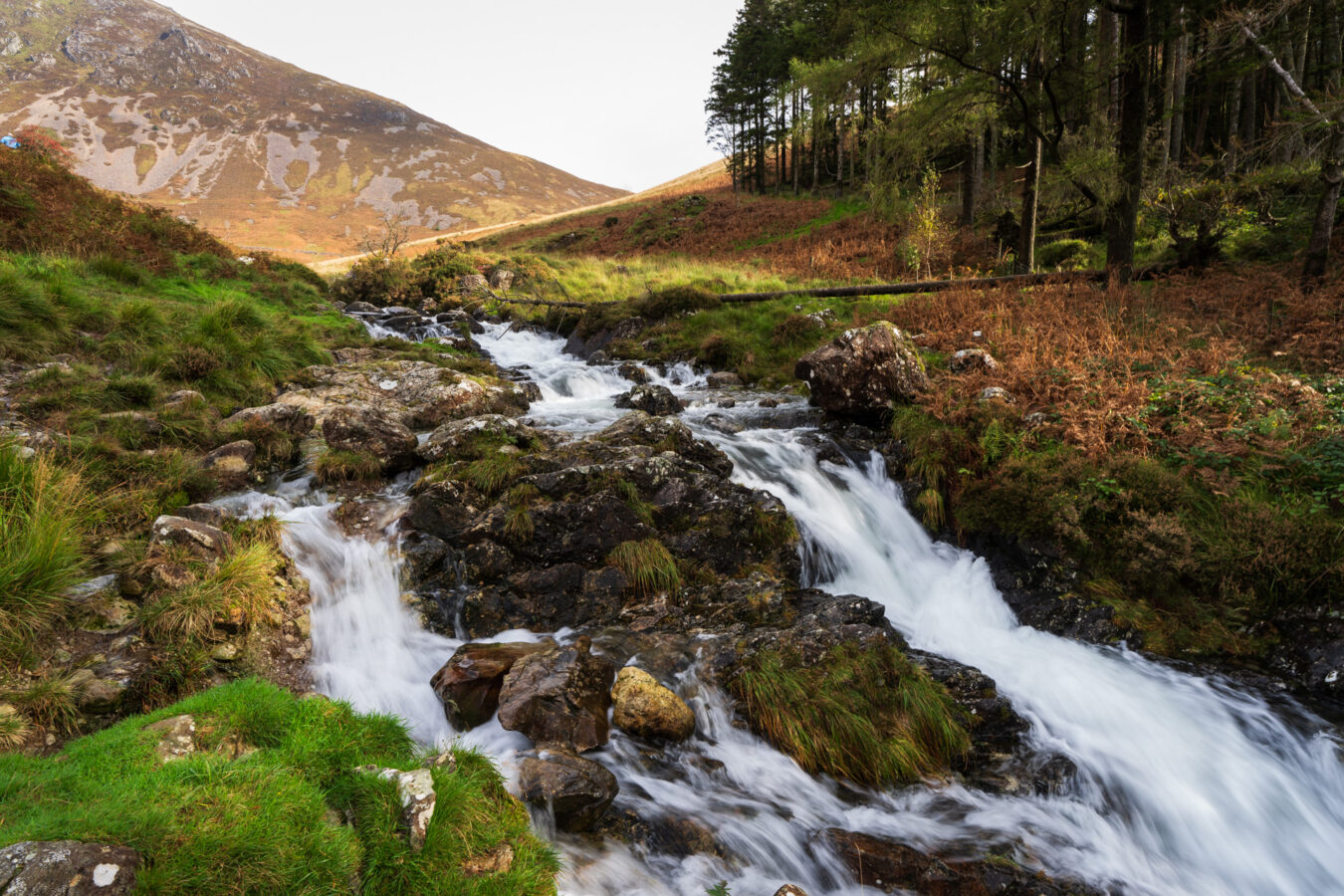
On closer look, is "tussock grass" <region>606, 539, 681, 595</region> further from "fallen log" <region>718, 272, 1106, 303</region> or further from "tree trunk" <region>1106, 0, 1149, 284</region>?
"tree trunk" <region>1106, 0, 1149, 284</region>

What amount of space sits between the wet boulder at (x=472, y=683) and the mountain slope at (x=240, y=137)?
58146 mm

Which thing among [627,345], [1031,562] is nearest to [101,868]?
[1031,562]

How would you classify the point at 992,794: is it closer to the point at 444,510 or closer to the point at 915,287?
the point at 444,510

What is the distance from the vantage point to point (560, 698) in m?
4.50

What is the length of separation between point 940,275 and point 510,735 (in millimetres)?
19475

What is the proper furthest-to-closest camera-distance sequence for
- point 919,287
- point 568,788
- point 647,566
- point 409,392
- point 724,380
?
1. point 919,287
2. point 724,380
3. point 409,392
4. point 647,566
5. point 568,788

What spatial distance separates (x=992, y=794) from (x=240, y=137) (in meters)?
119

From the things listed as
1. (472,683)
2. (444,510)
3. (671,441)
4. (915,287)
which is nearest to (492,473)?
(444,510)

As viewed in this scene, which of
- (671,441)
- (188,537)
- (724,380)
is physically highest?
(724,380)

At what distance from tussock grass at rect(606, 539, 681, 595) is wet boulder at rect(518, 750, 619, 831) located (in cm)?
241

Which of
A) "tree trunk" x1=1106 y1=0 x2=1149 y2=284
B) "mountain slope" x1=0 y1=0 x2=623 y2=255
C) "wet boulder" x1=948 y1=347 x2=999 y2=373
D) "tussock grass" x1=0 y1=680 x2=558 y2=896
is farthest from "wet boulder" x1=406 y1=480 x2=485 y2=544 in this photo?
"mountain slope" x1=0 y1=0 x2=623 y2=255

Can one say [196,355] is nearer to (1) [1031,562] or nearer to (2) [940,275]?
(1) [1031,562]

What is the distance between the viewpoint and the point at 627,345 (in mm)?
16047

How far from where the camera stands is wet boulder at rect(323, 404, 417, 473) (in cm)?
773
